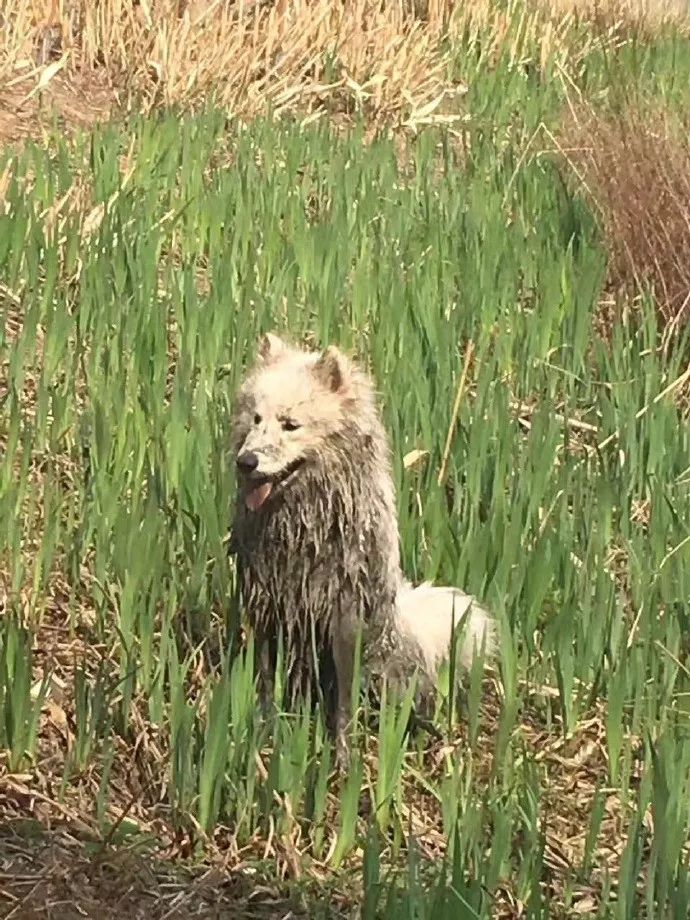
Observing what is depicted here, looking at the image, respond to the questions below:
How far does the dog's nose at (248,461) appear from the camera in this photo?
87.0 inches

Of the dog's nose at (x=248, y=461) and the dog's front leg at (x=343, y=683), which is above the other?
the dog's nose at (x=248, y=461)

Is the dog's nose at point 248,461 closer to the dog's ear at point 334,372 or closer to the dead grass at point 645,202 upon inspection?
the dog's ear at point 334,372

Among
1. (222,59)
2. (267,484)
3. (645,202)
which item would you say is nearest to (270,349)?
(267,484)

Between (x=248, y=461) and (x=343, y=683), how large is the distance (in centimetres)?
42

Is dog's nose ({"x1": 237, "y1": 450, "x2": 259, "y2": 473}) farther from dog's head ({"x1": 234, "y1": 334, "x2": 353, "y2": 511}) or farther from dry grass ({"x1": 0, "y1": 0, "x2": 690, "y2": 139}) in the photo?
dry grass ({"x1": 0, "y1": 0, "x2": 690, "y2": 139})

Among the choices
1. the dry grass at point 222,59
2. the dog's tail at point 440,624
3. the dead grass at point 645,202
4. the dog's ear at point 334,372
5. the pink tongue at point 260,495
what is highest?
the dry grass at point 222,59

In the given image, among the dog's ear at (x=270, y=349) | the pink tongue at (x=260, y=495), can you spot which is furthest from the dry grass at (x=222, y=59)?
the pink tongue at (x=260, y=495)

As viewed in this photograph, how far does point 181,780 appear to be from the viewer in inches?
A: 83.3

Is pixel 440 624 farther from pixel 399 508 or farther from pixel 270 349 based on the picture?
pixel 270 349

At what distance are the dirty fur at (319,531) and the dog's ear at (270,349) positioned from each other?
5 cm

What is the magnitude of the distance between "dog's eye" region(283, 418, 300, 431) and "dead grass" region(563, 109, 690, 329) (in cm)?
237

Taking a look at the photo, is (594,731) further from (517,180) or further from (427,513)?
(517,180)

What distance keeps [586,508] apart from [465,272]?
1550 millimetres

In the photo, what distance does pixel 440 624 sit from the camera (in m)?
2.53
